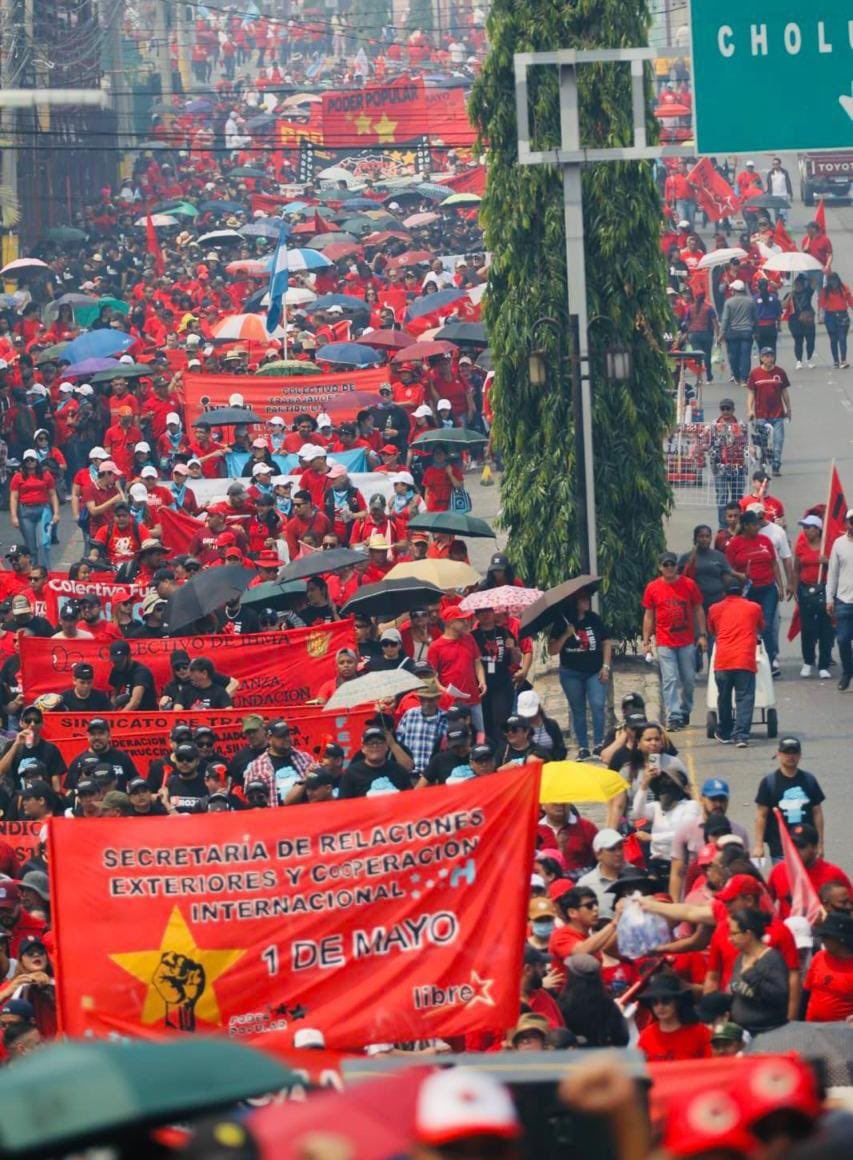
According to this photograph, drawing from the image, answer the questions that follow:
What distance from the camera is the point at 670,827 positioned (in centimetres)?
1254

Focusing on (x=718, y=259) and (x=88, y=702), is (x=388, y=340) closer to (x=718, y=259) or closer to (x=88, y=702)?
(x=718, y=259)

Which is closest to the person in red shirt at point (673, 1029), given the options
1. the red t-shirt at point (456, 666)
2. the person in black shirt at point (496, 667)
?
the red t-shirt at point (456, 666)

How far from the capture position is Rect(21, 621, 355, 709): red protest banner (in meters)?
17.1

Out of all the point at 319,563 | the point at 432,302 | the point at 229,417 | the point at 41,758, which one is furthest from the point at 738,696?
the point at 432,302

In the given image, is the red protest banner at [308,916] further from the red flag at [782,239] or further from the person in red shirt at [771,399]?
the red flag at [782,239]

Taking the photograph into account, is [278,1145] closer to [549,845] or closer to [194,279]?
[549,845]

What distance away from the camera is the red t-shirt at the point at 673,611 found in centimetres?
1772

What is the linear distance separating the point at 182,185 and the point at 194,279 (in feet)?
63.0

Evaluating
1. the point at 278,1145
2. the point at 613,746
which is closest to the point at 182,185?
the point at 613,746

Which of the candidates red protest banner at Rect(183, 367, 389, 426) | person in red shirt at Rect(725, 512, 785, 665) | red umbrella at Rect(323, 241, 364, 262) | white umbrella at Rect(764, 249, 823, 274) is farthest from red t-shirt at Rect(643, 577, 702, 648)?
red umbrella at Rect(323, 241, 364, 262)

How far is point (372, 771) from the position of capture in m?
13.9

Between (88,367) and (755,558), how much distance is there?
41.5 feet

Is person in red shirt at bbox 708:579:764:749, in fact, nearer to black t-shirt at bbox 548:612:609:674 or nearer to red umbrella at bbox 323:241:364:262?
black t-shirt at bbox 548:612:609:674

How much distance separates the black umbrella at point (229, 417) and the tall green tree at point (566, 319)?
5.72 m
